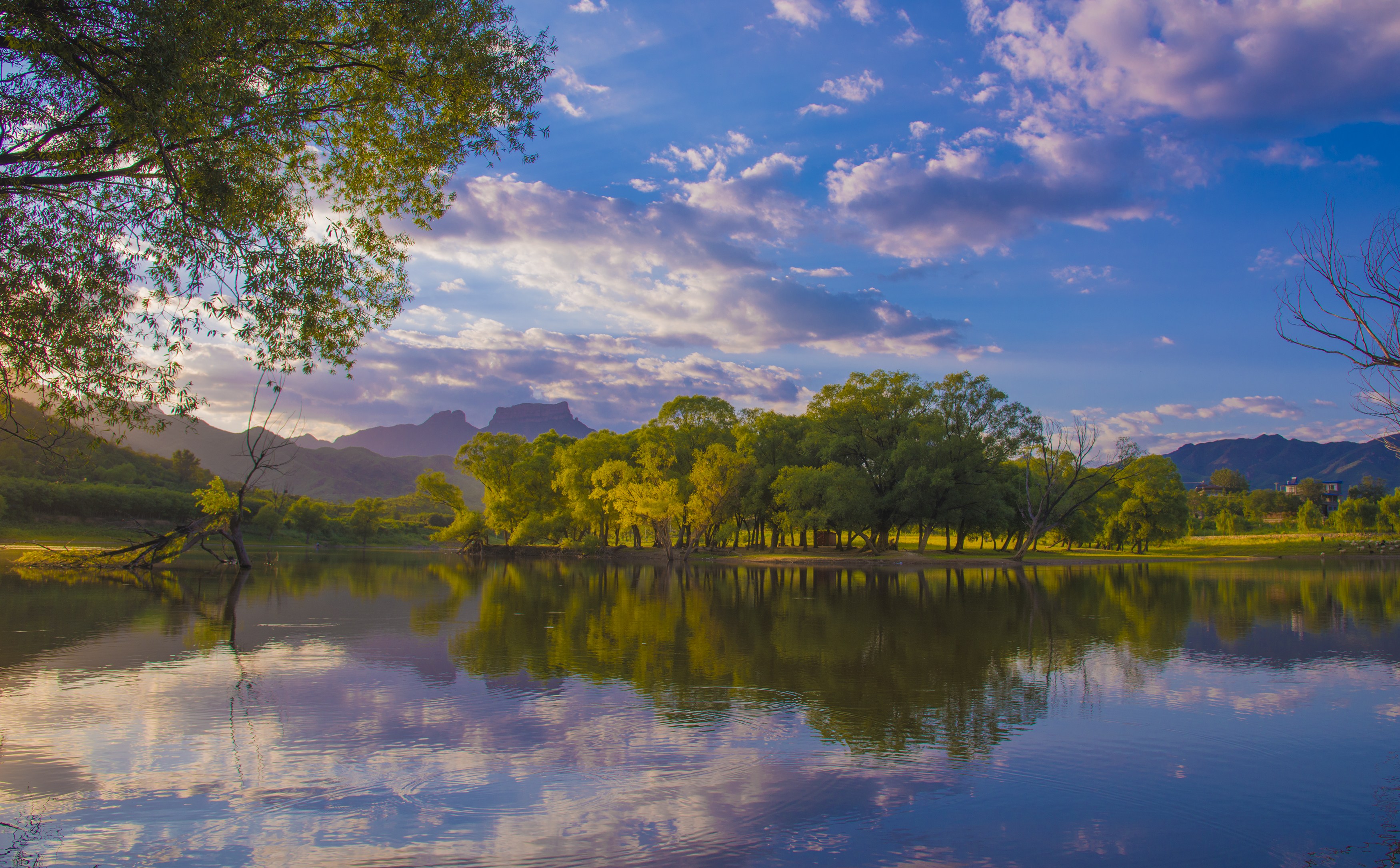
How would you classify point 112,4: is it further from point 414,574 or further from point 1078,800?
point 414,574

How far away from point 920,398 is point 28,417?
2225 inches

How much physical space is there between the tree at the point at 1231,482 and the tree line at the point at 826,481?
98925 millimetres

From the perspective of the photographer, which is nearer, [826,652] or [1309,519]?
[826,652]

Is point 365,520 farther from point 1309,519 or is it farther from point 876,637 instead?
point 1309,519

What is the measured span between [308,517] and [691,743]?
292ft

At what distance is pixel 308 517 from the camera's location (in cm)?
8512

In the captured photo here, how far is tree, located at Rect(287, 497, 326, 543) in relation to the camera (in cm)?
8431

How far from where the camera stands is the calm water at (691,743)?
5.75 meters

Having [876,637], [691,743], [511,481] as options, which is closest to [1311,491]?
[511,481]

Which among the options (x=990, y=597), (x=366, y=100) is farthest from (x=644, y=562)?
(x=366, y=100)

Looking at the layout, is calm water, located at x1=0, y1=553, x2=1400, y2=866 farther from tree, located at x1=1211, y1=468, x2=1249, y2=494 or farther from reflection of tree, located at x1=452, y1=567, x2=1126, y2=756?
tree, located at x1=1211, y1=468, x2=1249, y2=494

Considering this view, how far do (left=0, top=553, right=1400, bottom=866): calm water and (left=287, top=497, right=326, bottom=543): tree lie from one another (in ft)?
236

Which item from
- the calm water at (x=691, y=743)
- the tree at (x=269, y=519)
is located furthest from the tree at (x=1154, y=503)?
the tree at (x=269, y=519)

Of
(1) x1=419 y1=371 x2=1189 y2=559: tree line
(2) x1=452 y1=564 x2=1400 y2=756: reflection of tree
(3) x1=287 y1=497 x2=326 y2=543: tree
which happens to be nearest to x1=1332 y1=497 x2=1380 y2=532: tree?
(1) x1=419 y1=371 x2=1189 y2=559: tree line
